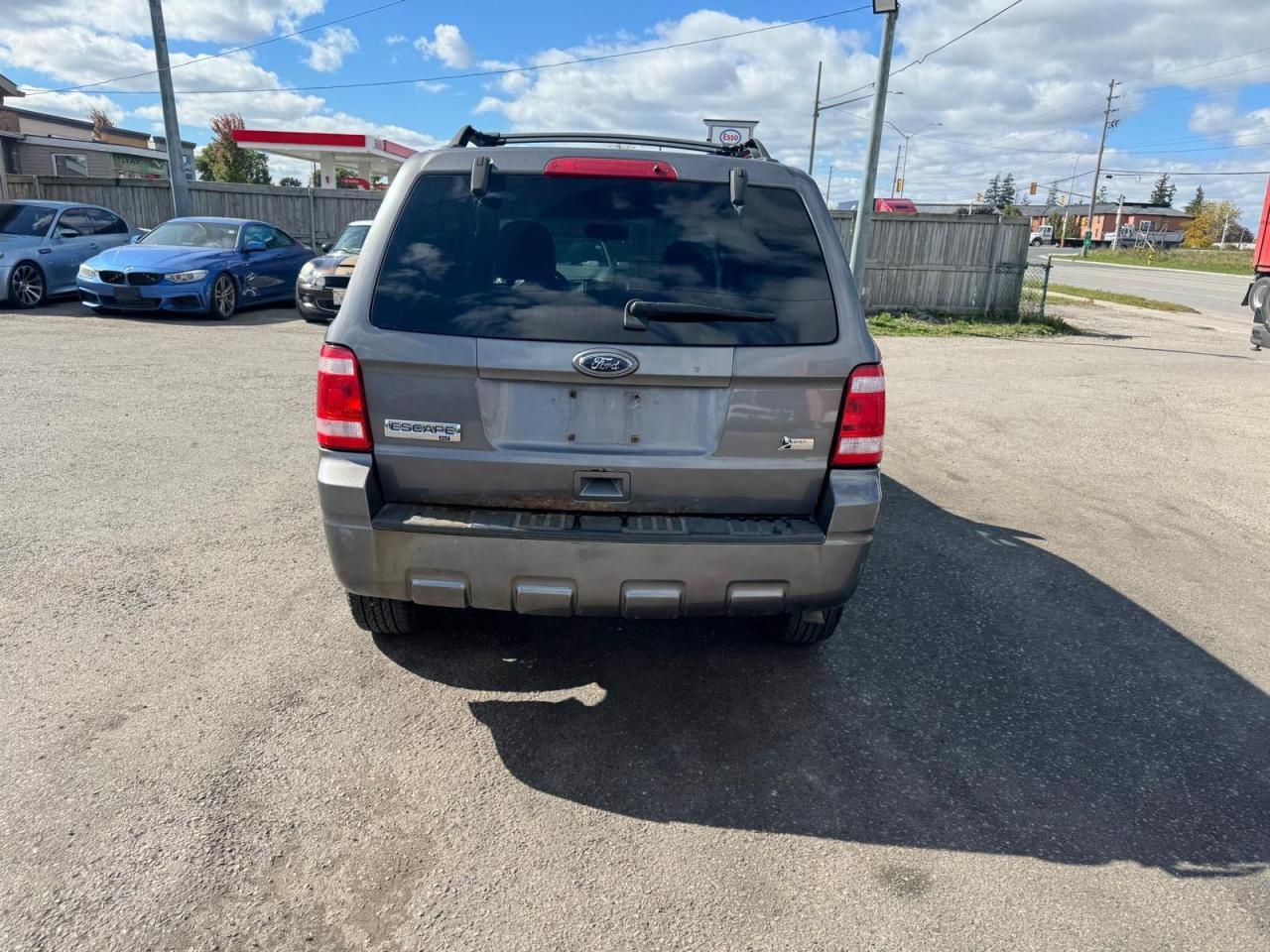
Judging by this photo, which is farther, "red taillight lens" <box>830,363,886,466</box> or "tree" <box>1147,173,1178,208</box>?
"tree" <box>1147,173,1178,208</box>

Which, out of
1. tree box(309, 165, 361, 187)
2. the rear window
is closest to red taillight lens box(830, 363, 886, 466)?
the rear window

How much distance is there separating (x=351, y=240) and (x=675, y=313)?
12.9 meters

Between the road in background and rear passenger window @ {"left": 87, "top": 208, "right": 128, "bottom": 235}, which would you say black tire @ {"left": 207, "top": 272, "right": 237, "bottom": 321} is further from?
the road in background

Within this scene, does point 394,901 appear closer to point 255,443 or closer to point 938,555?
point 938,555

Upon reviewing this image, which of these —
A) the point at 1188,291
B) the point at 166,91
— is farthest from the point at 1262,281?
the point at 1188,291

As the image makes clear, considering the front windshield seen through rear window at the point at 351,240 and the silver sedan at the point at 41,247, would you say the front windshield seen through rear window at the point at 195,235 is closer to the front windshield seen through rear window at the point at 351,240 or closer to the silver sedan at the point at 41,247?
the silver sedan at the point at 41,247

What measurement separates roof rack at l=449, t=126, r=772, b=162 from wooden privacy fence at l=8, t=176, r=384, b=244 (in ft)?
59.3

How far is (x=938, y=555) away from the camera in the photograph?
5.25 meters

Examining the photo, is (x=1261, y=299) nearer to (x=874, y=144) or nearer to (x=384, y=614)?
(x=874, y=144)

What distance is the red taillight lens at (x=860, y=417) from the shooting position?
10.3 ft

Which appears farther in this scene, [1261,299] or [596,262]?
[1261,299]

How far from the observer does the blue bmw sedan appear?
13.0 m

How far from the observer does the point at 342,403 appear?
3.08m

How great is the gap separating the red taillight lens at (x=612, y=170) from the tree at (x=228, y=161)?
56.2m
